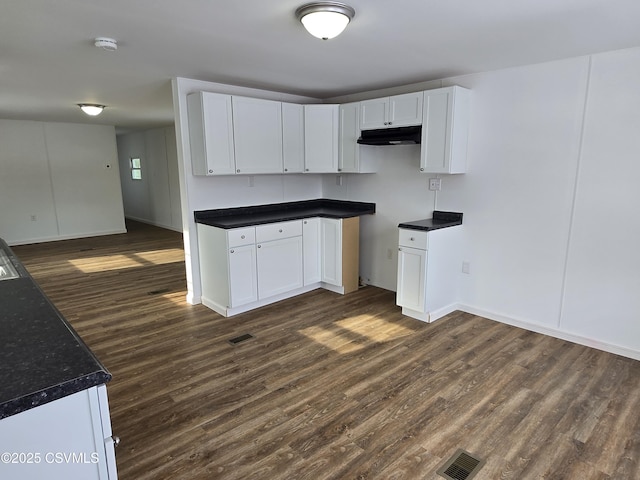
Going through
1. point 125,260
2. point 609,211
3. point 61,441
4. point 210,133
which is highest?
point 210,133

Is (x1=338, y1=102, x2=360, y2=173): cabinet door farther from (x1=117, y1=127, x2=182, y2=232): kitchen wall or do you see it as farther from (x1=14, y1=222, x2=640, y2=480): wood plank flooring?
(x1=117, y1=127, x2=182, y2=232): kitchen wall

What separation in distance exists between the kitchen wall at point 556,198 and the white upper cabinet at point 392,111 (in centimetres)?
40

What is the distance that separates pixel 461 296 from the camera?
3.87 m

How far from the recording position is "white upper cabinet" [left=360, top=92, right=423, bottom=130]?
3.65m

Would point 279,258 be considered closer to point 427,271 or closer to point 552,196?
point 427,271

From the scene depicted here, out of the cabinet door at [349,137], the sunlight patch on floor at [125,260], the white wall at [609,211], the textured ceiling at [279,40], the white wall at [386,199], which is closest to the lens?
the textured ceiling at [279,40]

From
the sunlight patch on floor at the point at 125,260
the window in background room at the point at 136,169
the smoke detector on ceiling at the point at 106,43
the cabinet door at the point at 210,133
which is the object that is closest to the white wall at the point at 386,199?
the cabinet door at the point at 210,133

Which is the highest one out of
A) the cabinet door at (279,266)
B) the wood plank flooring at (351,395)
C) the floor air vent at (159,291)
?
the cabinet door at (279,266)

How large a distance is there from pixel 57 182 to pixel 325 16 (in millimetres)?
7490

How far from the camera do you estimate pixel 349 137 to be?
4.30m

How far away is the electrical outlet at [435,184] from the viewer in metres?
3.88

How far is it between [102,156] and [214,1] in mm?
7176

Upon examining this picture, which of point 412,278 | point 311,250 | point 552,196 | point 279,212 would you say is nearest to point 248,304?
point 311,250

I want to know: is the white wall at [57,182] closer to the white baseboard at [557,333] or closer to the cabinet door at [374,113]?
the cabinet door at [374,113]
